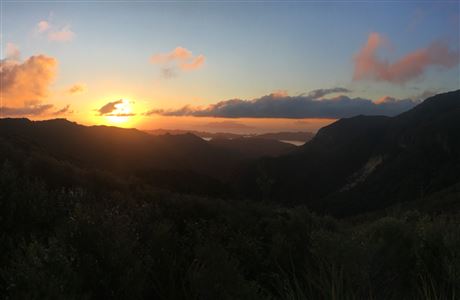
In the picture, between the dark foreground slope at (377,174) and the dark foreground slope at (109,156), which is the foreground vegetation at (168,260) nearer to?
the dark foreground slope at (109,156)

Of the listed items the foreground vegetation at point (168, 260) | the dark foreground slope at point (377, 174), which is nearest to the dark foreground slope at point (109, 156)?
the foreground vegetation at point (168, 260)

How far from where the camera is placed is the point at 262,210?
19609mm

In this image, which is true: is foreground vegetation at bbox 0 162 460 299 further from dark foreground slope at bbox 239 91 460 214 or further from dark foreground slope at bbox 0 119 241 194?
dark foreground slope at bbox 239 91 460 214

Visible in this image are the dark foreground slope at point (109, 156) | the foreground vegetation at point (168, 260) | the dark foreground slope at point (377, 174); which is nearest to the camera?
the foreground vegetation at point (168, 260)

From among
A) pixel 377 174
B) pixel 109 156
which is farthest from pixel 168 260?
pixel 377 174

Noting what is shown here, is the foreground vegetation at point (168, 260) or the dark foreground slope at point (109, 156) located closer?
the foreground vegetation at point (168, 260)

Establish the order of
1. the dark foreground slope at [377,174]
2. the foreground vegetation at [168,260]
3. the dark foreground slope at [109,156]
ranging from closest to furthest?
the foreground vegetation at [168,260], the dark foreground slope at [109,156], the dark foreground slope at [377,174]

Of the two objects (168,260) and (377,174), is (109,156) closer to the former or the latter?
(377,174)

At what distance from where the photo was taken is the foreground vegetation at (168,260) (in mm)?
4188

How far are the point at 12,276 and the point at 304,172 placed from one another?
7225 inches

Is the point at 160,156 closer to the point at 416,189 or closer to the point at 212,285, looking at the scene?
the point at 416,189

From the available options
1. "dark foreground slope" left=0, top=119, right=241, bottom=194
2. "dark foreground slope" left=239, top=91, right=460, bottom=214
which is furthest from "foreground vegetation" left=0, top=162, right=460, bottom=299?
"dark foreground slope" left=239, top=91, right=460, bottom=214

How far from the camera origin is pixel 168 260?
608 cm

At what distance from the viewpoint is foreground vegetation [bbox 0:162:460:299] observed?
419 centimetres
